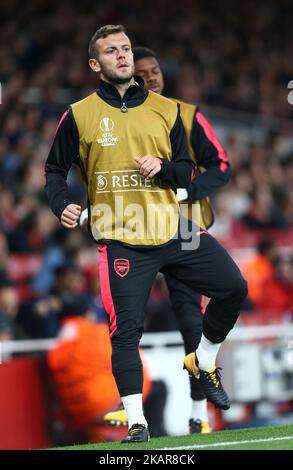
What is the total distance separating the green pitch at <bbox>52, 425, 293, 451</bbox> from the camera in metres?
5.72

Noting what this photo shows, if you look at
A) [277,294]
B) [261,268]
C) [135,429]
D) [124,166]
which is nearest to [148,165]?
[124,166]

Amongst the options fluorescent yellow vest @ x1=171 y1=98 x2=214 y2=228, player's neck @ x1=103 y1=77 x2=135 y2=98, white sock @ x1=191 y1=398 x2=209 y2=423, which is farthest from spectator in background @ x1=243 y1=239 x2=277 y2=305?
player's neck @ x1=103 y1=77 x2=135 y2=98

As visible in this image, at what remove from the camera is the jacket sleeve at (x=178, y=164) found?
6121 millimetres

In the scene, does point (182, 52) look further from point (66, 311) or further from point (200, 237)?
point (200, 237)

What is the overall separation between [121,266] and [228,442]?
1.12m

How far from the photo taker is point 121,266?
6180mm

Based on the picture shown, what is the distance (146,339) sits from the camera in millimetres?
10086

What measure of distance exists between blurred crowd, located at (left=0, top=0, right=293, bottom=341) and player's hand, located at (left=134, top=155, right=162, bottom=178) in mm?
4026

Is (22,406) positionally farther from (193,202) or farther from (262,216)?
(262,216)

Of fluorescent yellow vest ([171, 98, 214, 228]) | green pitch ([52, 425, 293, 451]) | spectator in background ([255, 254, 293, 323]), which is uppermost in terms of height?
fluorescent yellow vest ([171, 98, 214, 228])

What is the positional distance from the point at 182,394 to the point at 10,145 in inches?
181

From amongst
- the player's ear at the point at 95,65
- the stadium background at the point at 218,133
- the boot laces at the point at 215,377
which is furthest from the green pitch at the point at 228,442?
the stadium background at the point at 218,133

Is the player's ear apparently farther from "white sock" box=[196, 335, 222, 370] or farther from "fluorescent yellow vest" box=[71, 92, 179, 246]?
"white sock" box=[196, 335, 222, 370]
